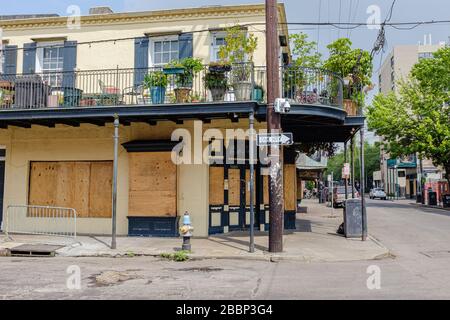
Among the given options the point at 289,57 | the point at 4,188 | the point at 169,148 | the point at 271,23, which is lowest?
the point at 4,188

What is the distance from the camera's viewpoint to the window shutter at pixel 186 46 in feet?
49.9

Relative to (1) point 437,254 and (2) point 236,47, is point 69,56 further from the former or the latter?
(1) point 437,254

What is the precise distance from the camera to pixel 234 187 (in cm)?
1539

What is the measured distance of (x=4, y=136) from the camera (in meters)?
15.9

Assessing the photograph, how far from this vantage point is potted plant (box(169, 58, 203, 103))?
1318 centimetres

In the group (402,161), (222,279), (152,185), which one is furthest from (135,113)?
(402,161)

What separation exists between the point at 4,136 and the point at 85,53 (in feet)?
13.1

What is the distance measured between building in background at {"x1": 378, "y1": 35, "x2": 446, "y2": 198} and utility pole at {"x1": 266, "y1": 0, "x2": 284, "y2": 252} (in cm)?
4706

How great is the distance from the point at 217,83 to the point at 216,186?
11.3 feet

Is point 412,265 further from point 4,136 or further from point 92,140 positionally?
point 4,136

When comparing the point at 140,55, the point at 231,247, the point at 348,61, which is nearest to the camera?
the point at 231,247

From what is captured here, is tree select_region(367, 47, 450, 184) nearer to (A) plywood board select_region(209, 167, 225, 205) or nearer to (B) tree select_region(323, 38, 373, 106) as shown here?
(B) tree select_region(323, 38, 373, 106)

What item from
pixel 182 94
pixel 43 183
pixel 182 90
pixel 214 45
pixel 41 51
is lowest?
pixel 43 183
